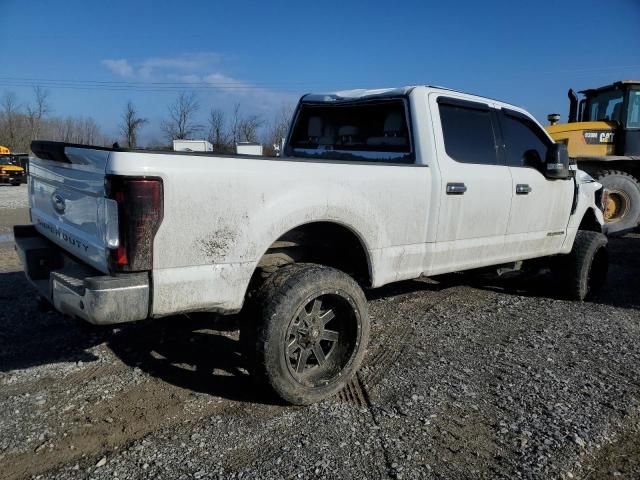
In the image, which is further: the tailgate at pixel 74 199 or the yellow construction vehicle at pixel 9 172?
the yellow construction vehicle at pixel 9 172

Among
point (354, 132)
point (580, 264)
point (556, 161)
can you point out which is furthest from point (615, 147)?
point (354, 132)

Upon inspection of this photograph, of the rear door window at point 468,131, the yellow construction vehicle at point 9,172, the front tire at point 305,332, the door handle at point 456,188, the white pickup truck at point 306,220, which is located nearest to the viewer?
the white pickup truck at point 306,220

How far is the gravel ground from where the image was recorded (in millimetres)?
2562

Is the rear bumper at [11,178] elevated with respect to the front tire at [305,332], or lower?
lower

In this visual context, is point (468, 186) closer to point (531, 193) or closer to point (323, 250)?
point (531, 193)

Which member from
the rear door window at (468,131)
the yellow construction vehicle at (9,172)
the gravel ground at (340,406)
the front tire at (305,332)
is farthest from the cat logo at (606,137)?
the yellow construction vehicle at (9,172)

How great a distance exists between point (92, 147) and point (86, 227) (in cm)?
44

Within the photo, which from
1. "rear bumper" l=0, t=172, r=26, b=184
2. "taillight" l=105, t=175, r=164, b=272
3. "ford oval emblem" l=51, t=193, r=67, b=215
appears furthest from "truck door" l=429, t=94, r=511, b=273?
"rear bumper" l=0, t=172, r=26, b=184

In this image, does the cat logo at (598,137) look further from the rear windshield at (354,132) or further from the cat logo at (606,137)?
the rear windshield at (354,132)

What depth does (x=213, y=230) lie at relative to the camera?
2.69 meters

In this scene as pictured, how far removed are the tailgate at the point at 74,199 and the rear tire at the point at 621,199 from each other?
10386mm

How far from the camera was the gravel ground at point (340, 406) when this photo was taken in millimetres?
2562

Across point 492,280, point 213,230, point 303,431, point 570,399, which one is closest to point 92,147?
point 213,230

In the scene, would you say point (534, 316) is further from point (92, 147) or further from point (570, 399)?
point (92, 147)
